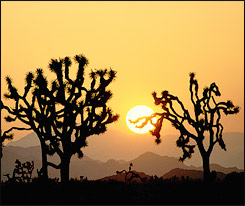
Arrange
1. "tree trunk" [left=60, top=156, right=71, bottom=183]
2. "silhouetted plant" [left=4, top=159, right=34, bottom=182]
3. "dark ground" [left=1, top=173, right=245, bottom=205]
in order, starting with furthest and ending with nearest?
"silhouetted plant" [left=4, top=159, right=34, bottom=182] → "tree trunk" [left=60, top=156, right=71, bottom=183] → "dark ground" [left=1, top=173, right=245, bottom=205]

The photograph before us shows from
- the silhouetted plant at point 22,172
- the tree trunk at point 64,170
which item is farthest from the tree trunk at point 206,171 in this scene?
the silhouetted plant at point 22,172

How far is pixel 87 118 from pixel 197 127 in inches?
229

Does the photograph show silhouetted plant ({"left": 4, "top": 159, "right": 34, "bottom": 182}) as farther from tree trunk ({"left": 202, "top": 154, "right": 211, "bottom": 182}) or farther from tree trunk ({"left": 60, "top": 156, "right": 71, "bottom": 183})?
tree trunk ({"left": 202, "top": 154, "right": 211, "bottom": 182})

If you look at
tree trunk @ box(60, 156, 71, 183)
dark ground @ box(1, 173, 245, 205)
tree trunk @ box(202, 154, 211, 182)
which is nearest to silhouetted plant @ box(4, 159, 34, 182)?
dark ground @ box(1, 173, 245, 205)

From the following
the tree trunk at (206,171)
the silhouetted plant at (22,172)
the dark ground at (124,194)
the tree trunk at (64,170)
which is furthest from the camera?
the silhouetted plant at (22,172)

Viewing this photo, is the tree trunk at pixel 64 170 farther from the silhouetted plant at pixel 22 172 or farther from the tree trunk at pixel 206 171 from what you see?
the tree trunk at pixel 206 171

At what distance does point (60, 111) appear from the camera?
20.5 meters

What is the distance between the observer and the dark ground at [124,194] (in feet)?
51.2

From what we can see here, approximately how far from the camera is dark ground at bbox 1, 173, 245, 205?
1561cm

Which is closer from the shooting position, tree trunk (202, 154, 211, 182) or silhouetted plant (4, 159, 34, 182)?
tree trunk (202, 154, 211, 182)

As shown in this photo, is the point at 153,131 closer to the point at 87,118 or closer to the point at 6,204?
the point at 87,118

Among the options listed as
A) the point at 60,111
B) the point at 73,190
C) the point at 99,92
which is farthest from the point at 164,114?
the point at 73,190

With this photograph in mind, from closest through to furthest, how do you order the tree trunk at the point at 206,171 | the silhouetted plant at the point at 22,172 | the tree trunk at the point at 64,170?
the tree trunk at the point at 64,170, the tree trunk at the point at 206,171, the silhouetted plant at the point at 22,172

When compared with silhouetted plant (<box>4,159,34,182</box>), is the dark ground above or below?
below
